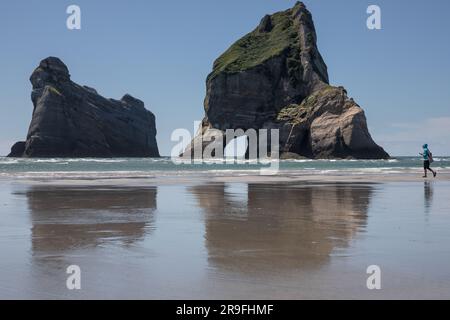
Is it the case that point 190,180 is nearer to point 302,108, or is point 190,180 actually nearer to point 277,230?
point 277,230

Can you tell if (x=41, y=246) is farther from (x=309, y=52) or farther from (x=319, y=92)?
(x=309, y=52)

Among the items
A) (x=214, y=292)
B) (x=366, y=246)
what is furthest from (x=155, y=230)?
(x=214, y=292)

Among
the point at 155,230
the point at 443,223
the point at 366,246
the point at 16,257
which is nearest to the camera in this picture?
the point at 16,257

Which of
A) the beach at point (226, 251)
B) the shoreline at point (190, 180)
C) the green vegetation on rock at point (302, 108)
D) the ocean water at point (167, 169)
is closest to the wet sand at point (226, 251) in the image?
the beach at point (226, 251)

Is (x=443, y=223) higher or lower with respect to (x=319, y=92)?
lower

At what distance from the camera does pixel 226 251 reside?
332 inches

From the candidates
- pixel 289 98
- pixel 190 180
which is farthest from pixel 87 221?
pixel 289 98

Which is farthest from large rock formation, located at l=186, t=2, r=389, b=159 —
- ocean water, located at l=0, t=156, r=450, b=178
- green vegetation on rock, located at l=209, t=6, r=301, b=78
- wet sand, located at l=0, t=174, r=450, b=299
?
wet sand, located at l=0, t=174, r=450, b=299

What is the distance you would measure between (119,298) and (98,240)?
154 inches

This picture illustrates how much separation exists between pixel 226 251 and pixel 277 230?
253 cm

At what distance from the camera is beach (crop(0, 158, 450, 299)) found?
6.09m

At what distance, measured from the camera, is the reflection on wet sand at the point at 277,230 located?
7699 mm

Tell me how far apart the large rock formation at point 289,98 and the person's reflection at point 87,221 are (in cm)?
12448
